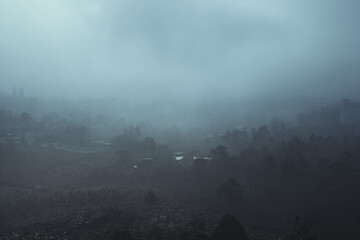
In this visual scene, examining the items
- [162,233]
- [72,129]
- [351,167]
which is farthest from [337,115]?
[162,233]

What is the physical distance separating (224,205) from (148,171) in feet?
69.5

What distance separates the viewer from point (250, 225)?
32.4 meters

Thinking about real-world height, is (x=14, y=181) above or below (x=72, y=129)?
below

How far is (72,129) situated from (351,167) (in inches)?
2988

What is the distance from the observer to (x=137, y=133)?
3342 inches

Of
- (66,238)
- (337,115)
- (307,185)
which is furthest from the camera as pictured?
(337,115)

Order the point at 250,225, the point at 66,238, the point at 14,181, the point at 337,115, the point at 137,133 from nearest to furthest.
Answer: the point at 66,238
the point at 250,225
the point at 14,181
the point at 137,133
the point at 337,115

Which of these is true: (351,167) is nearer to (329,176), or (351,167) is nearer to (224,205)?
(329,176)

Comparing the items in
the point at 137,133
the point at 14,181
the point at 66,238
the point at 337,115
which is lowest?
the point at 66,238

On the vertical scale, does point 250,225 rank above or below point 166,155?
below

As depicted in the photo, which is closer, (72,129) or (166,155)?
(166,155)

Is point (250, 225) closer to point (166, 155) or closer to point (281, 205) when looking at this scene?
point (281, 205)

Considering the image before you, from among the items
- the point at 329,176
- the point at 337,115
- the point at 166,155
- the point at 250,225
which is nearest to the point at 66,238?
the point at 250,225

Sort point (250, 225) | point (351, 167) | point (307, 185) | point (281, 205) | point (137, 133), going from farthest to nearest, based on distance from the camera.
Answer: point (137, 133), point (351, 167), point (307, 185), point (281, 205), point (250, 225)
